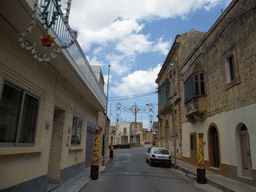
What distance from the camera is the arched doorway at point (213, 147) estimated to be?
531 inches

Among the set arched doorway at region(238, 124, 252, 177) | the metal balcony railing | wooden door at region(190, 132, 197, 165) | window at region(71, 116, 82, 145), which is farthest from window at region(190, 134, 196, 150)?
the metal balcony railing

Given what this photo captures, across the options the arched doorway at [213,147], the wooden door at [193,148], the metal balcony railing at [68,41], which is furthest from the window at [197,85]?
the metal balcony railing at [68,41]

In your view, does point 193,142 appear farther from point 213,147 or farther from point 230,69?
point 230,69

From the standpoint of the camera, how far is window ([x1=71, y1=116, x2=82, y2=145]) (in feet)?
35.6

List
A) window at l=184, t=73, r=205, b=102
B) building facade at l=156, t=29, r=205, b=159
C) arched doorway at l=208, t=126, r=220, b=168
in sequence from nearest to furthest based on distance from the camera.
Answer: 1. arched doorway at l=208, t=126, r=220, b=168
2. window at l=184, t=73, r=205, b=102
3. building facade at l=156, t=29, r=205, b=159

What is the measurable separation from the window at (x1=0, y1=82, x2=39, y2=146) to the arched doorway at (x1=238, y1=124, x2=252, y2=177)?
9.47 metres

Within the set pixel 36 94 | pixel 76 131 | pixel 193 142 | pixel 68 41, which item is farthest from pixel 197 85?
pixel 36 94

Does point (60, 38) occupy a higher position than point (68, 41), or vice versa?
point (68, 41)

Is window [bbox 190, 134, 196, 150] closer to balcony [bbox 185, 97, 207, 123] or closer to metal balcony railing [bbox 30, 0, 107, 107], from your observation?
balcony [bbox 185, 97, 207, 123]

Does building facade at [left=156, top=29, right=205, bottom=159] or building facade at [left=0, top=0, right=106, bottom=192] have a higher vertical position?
building facade at [left=156, top=29, right=205, bottom=159]

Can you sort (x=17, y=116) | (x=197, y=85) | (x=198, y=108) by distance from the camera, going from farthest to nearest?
(x=197, y=85), (x=198, y=108), (x=17, y=116)

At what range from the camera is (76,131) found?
1124 cm

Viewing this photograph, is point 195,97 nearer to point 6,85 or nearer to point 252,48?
point 252,48

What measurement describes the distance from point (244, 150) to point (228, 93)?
3.07m
